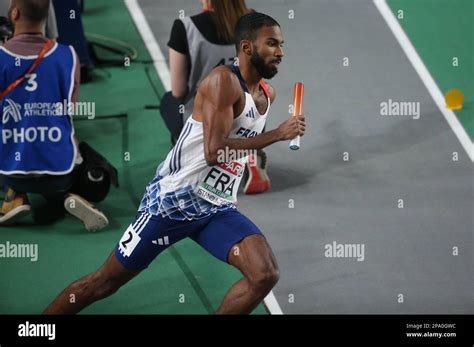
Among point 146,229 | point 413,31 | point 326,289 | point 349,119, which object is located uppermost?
point 413,31

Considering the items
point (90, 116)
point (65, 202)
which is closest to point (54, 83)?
point (65, 202)

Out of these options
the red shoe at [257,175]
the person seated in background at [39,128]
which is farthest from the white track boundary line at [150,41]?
the person seated in background at [39,128]

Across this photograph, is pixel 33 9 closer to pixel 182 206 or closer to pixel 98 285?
pixel 182 206

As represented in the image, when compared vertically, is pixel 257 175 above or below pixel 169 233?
above

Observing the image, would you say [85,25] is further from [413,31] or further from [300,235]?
[300,235]

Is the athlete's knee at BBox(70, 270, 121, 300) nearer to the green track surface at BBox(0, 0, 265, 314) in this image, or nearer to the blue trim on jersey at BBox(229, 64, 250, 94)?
the green track surface at BBox(0, 0, 265, 314)

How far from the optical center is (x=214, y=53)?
32.6 feet

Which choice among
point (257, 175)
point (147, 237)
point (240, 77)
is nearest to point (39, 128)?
point (257, 175)

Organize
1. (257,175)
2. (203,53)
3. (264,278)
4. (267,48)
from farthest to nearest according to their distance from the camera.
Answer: (257,175), (203,53), (267,48), (264,278)

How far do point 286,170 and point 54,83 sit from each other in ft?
7.82

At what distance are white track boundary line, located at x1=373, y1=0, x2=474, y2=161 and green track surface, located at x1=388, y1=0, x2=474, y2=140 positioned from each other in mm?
53

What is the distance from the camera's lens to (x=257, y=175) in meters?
10.2

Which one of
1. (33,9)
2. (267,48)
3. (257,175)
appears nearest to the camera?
(267,48)

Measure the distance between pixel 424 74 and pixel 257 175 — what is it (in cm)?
285
